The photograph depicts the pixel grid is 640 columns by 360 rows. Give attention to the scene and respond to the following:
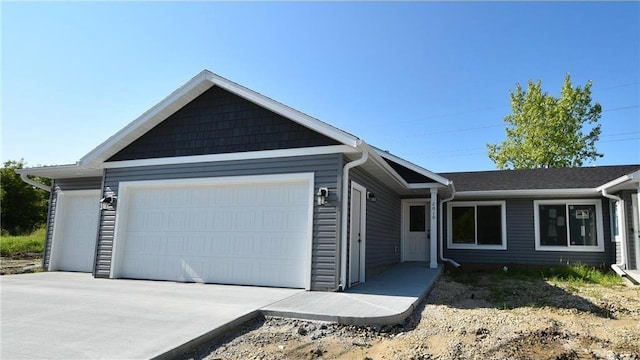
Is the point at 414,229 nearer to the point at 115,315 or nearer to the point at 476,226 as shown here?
the point at 476,226

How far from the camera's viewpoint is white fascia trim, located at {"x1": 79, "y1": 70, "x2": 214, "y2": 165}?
8594mm

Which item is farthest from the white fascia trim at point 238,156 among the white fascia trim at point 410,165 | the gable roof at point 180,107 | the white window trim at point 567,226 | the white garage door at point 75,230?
the white window trim at point 567,226

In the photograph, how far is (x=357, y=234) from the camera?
28.4 feet

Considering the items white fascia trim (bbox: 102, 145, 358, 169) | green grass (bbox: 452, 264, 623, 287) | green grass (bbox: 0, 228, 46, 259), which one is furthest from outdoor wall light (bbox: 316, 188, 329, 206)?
green grass (bbox: 0, 228, 46, 259)

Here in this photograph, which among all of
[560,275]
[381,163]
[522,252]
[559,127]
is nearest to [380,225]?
[381,163]

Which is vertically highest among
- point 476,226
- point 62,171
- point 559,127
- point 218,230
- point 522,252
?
point 559,127

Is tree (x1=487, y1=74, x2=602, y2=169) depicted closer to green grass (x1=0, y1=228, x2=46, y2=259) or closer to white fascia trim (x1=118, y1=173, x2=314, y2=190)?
white fascia trim (x1=118, y1=173, x2=314, y2=190)

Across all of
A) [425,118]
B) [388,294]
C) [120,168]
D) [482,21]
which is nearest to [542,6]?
[482,21]

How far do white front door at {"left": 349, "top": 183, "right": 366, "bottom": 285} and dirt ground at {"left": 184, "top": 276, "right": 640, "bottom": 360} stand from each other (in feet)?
6.50

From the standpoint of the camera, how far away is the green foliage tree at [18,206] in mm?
26188

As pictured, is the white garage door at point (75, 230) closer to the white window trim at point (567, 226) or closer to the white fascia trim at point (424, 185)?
the white fascia trim at point (424, 185)

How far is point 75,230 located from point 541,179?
14.2m

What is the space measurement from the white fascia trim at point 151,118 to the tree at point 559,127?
23.5 meters

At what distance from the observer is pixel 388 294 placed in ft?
22.7
